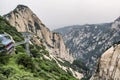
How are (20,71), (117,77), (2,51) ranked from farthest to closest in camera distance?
(117,77) → (2,51) → (20,71)

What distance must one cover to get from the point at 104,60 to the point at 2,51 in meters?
59.9

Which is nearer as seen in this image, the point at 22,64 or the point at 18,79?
the point at 18,79

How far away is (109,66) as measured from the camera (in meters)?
101

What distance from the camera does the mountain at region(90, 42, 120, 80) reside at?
9767 cm

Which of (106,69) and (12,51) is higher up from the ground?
(12,51)

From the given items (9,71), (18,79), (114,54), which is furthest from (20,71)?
(114,54)

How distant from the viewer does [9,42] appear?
164 feet

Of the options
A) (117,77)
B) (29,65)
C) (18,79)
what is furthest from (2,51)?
(117,77)

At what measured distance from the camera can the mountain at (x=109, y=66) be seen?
97.7m

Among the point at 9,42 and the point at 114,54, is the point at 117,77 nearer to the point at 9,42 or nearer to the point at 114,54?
the point at 114,54

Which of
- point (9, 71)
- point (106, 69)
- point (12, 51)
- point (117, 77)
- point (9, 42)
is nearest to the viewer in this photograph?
point (9, 71)

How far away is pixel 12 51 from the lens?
5309 centimetres

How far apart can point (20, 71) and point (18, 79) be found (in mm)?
6178

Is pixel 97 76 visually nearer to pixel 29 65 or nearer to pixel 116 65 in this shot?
pixel 116 65
